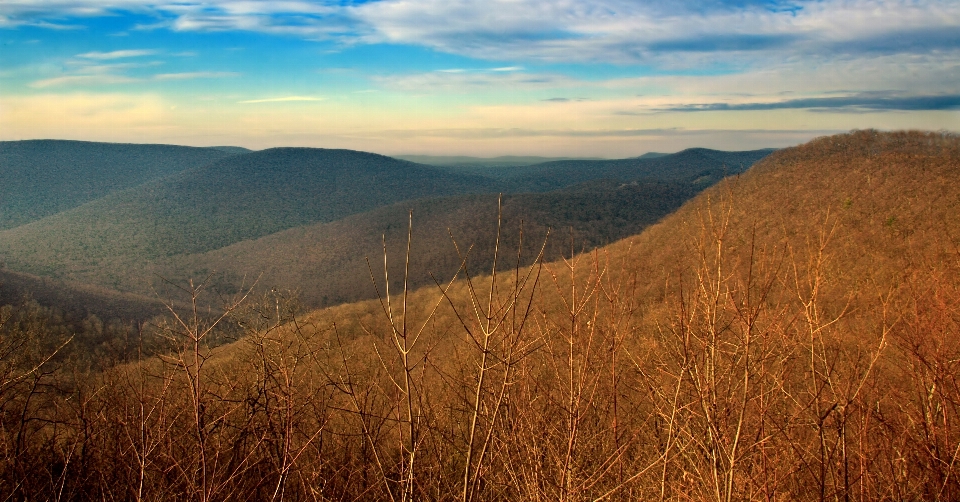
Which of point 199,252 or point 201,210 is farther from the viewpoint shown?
point 201,210

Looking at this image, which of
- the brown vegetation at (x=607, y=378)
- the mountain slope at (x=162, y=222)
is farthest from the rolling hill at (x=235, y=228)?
the brown vegetation at (x=607, y=378)

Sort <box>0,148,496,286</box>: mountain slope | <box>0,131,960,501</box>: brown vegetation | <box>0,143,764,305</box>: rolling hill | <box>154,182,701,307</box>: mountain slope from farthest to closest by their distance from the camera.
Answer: <box>0,148,496,286</box>: mountain slope < <box>0,143,764,305</box>: rolling hill < <box>154,182,701,307</box>: mountain slope < <box>0,131,960,501</box>: brown vegetation

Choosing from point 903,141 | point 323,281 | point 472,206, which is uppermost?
point 903,141

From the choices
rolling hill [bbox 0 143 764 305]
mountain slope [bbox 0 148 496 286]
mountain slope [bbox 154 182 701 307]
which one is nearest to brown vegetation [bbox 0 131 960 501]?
mountain slope [bbox 154 182 701 307]

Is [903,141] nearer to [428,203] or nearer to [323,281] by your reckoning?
[323,281]

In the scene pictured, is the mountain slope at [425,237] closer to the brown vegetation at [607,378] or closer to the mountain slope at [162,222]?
the mountain slope at [162,222]

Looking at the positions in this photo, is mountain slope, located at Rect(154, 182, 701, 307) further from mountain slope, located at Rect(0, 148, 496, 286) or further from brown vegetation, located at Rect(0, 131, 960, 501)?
brown vegetation, located at Rect(0, 131, 960, 501)

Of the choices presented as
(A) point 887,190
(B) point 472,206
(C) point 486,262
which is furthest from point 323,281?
(A) point 887,190

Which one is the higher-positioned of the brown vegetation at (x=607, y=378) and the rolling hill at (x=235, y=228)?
the brown vegetation at (x=607, y=378)

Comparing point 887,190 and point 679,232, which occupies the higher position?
point 887,190
